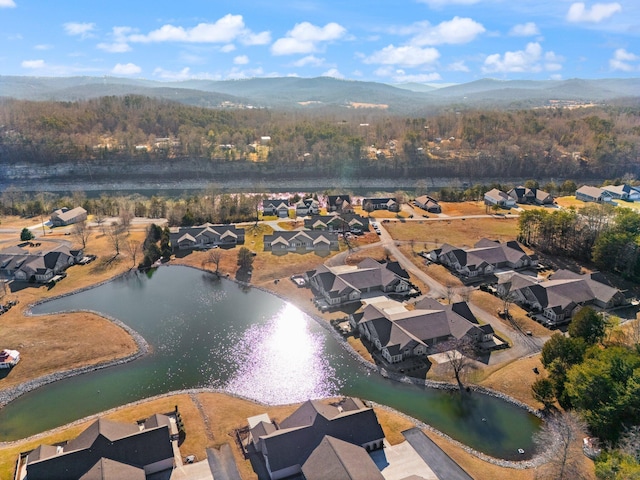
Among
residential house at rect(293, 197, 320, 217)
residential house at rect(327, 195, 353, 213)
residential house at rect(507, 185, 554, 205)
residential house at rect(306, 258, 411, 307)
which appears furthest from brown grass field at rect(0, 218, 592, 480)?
residential house at rect(507, 185, 554, 205)

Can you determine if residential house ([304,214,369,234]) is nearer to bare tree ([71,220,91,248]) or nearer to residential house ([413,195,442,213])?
residential house ([413,195,442,213])

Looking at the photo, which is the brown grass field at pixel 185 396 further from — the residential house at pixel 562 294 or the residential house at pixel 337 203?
the residential house at pixel 337 203

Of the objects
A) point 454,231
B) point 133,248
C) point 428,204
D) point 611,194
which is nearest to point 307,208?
point 428,204

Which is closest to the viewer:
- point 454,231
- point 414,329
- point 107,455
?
point 107,455

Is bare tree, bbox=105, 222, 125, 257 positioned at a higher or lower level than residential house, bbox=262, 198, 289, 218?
lower

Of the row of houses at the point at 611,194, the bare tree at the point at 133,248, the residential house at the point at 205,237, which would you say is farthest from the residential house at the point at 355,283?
the row of houses at the point at 611,194

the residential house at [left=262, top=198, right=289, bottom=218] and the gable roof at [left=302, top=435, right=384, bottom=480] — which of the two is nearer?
the gable roof at [left=302, top=435, right=384, bottom=480]

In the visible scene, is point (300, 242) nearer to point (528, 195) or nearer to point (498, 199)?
point (498, 199)
